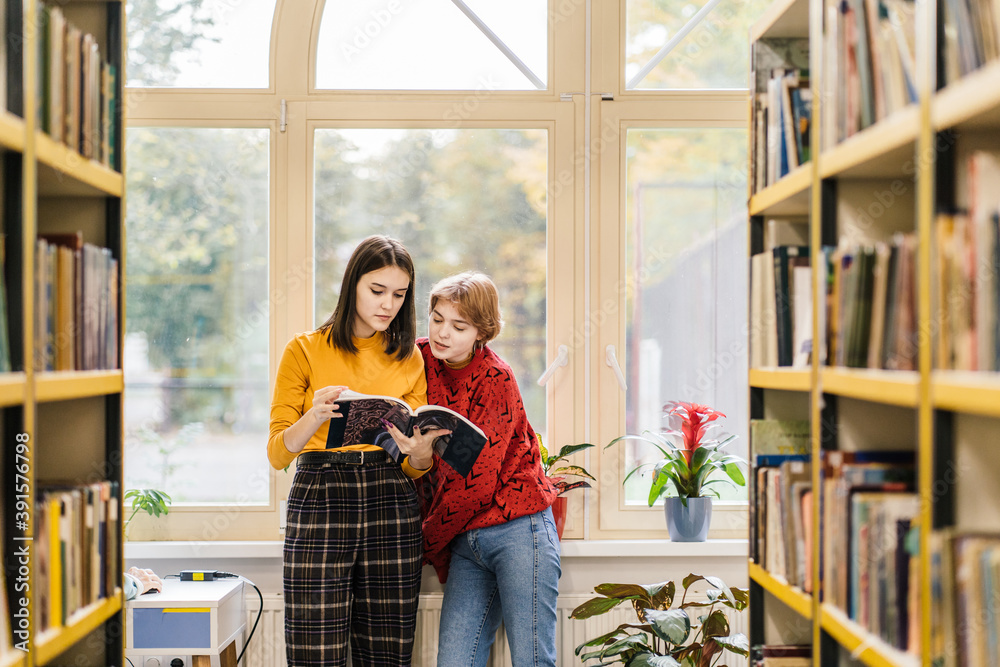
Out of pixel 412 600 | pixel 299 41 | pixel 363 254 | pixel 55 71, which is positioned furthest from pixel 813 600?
pixel 299 41

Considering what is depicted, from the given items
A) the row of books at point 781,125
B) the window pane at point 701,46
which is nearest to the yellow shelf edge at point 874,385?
the row of books at point 781,125

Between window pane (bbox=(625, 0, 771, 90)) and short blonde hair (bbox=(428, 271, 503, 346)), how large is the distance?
0.99m

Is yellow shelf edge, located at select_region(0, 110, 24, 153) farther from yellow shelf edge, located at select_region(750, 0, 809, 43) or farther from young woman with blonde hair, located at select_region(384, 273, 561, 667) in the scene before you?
yellow shelf edge, located at select_region(750, 0, 809, 43)

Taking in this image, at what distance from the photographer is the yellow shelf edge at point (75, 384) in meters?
1.12

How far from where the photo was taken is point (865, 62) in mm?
1143

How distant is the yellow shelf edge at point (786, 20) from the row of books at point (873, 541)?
82cm

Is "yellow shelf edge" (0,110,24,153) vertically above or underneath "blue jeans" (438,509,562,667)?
above

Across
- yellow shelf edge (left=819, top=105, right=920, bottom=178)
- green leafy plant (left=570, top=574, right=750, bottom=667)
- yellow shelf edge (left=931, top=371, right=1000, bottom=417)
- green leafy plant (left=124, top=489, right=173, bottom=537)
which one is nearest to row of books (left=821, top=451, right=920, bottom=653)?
yellow shelf edge (left=931, top=371, right=1000, bottom=417)

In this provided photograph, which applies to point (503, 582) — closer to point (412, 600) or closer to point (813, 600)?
point (412, 600)

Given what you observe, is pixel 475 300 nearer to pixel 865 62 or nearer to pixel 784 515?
pixel 784 515

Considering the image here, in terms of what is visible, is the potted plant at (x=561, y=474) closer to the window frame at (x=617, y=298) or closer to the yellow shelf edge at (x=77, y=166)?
the window frame at (x=617, y=298)

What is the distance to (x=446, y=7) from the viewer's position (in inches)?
94.0

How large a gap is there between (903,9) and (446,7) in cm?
166

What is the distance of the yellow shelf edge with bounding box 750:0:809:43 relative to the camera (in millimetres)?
1379
